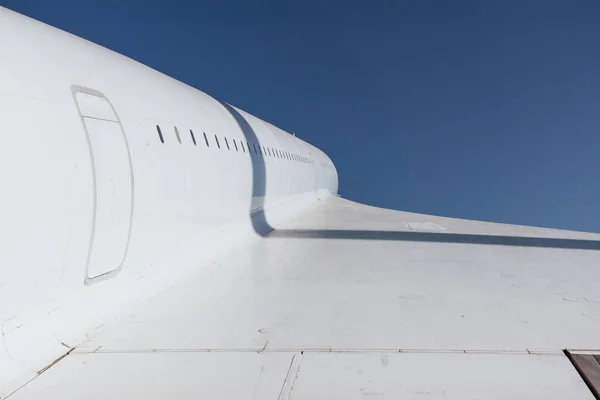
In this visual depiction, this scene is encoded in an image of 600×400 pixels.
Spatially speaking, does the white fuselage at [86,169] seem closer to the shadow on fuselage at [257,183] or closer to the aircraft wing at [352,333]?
the aircraft wing at [352,333]

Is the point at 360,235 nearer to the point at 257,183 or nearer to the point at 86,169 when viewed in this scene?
the point at 257,183

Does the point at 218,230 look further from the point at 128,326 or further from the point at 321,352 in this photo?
the point at 321,352

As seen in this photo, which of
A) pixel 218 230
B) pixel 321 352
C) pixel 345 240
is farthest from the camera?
pixel 345 240

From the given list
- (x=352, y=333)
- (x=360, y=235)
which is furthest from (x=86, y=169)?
(x=360, y=235)

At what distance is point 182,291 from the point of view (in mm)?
3996

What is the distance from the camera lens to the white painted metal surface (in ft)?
7.57

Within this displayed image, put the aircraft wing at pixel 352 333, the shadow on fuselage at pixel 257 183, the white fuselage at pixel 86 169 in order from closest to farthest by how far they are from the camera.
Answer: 1. the aircraft wing at pixel 352 333
2. the white fuselage at pixel 86 169
3. the shadow on fuselage at pixel 257 183

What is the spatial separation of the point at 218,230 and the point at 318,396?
142 inches

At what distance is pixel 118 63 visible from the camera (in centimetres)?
416

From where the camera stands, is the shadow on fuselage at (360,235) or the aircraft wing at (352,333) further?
the shadow on fuselage at (360,235)

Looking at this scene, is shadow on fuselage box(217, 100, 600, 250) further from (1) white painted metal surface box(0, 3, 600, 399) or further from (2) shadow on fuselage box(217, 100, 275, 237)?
(1) white painted metal surface box(0, 3, 600, 399)

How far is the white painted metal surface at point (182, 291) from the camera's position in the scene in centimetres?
231

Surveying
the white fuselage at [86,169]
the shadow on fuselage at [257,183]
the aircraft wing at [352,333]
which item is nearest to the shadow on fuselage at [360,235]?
the shadow on fuselage at [257,183]

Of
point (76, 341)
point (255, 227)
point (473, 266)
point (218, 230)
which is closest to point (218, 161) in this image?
point (218, 230)
